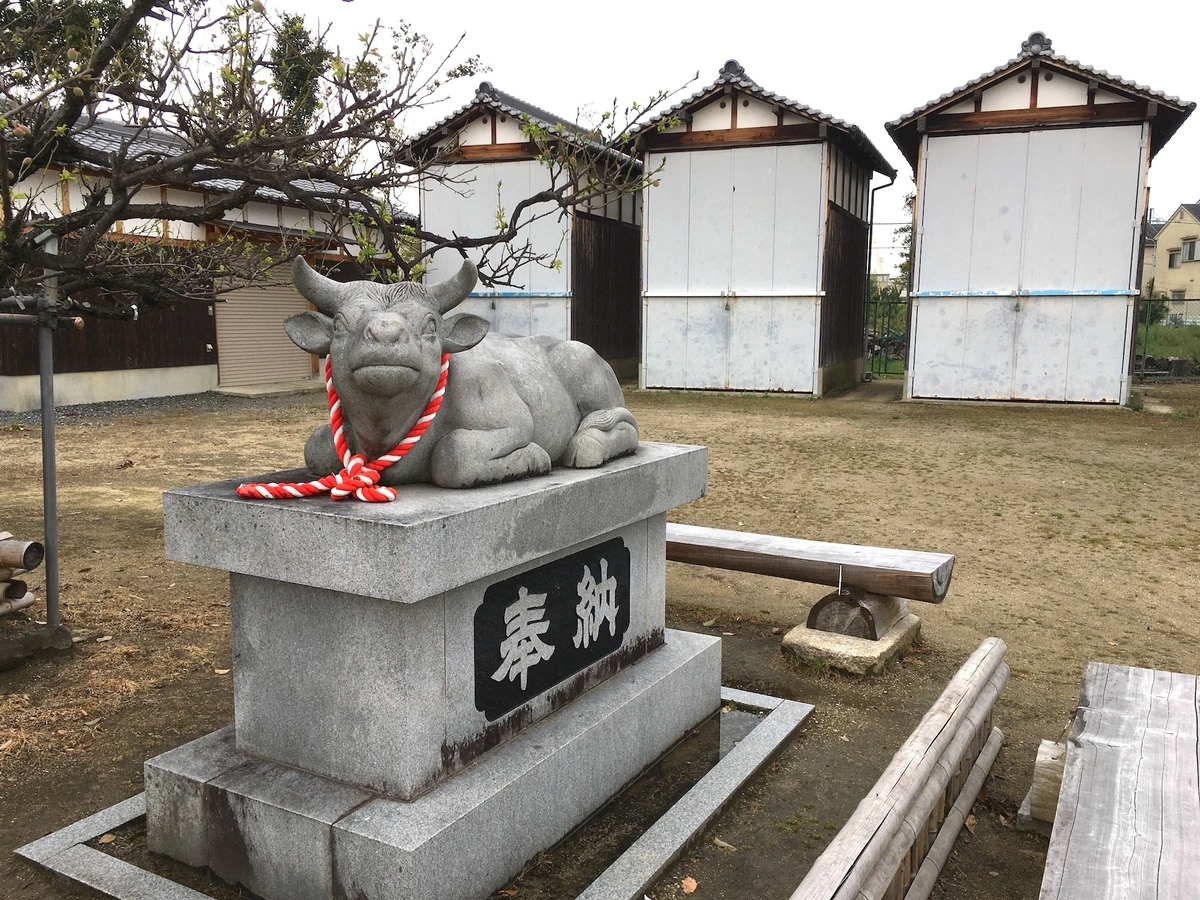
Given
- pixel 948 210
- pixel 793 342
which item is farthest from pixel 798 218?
pixel 948 210

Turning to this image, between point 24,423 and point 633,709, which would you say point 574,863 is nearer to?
point 633,709

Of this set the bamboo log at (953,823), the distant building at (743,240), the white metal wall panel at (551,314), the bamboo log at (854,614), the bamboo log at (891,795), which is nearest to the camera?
the bamboo log at (891,795)

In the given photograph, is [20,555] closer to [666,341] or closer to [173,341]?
[173,341]

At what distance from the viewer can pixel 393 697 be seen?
116 inches

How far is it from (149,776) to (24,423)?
13309mm

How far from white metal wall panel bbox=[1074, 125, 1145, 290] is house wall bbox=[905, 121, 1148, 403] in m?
→ 0.02

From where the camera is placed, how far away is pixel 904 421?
51.0 feet

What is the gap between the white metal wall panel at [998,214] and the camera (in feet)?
54.1

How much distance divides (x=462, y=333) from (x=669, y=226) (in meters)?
16.1

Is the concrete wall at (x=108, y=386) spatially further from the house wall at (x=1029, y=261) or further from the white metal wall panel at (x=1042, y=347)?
the white metal wall panel at (x=1042, y=347)

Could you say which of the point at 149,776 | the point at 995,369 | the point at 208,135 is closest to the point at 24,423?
the point at 208,135

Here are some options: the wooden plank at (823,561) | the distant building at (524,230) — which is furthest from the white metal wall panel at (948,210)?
the wooden plank at (823,561)

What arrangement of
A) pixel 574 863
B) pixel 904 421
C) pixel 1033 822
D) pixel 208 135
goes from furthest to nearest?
pixel 904 421 → pixel 208 135 → pixel 1033 822 → pixel 574 863

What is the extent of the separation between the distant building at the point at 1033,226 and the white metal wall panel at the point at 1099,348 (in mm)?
18
